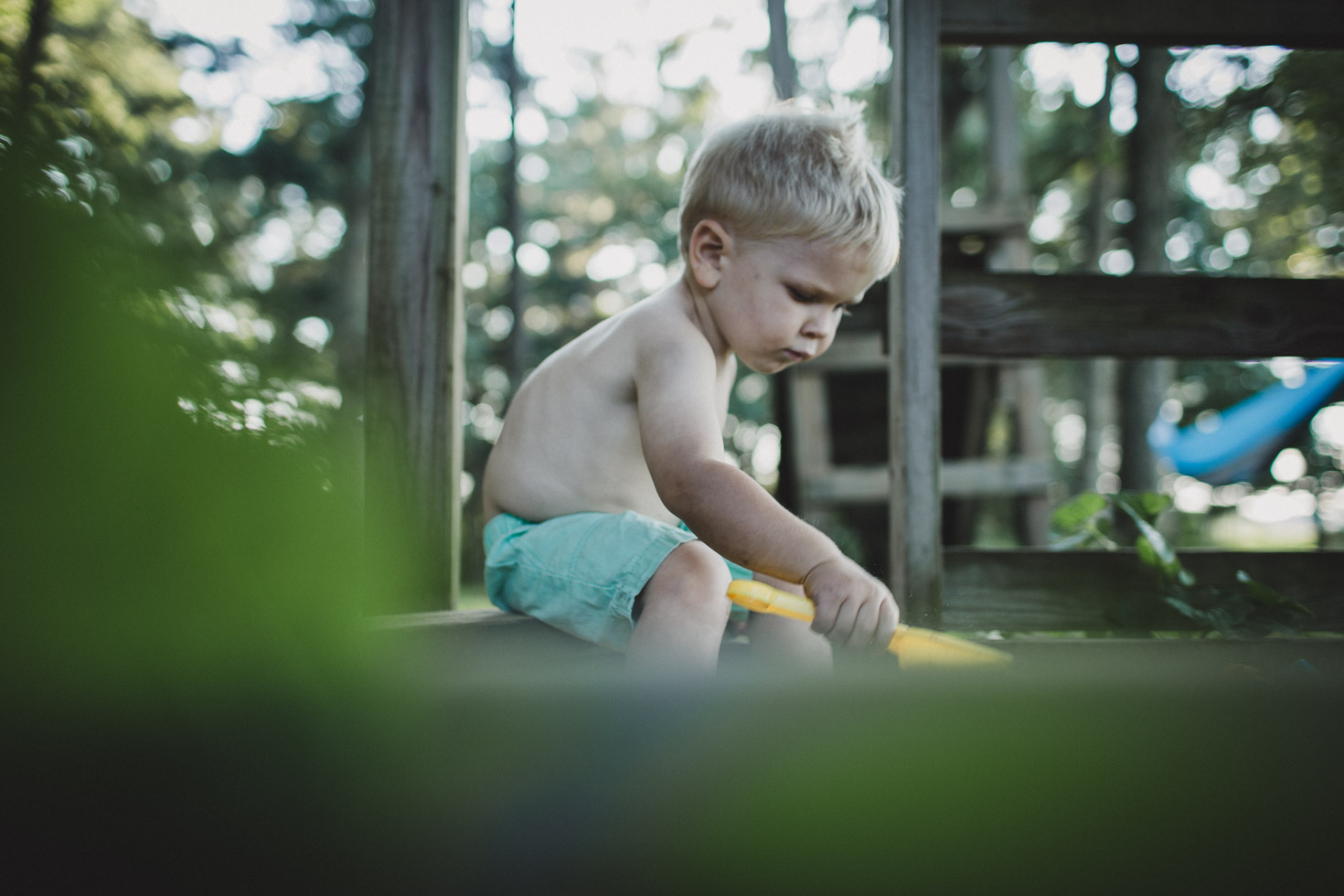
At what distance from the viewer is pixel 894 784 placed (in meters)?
0.43

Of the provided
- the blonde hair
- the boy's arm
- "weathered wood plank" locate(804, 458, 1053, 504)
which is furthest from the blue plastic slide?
the boy's arm

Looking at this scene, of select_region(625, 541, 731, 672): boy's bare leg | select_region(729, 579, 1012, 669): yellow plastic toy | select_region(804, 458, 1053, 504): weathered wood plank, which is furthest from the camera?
select_region(804, 458, 1053, 504): weathered wood plank

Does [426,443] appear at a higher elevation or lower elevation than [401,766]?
higher

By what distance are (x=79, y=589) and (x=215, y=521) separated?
0.06 metres

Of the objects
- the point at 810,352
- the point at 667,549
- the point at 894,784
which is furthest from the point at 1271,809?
the point at 810,352

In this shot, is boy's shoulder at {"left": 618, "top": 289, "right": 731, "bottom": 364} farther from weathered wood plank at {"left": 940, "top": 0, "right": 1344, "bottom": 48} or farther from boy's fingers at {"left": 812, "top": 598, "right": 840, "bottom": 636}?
weathered wood plank at {"left": 940, "top": 0, "right": 1344, "bottom": 48}

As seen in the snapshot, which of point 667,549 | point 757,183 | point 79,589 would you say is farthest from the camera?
point 757,183

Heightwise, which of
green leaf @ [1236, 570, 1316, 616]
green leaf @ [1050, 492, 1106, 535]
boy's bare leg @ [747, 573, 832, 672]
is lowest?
boy's bare leg @ [747, 573, 832, 672]

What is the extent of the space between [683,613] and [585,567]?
22 centimetres

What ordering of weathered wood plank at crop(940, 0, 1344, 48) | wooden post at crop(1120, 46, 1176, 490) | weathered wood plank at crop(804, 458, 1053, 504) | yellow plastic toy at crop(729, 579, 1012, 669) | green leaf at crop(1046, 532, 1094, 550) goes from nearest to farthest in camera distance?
yellow plastic toy at crop(729, 579, 1012, 669)
weathered wood plank at crop(940, 0, 1344, 48)
green leaf at crop(1046, 532, 1094, 550)
weathered wood plank at crop(804, 458, 1053, 504)
wooden post at crop(1120, 46, 1176, 490)

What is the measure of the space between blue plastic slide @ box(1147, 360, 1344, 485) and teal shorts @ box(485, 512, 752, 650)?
32.7 ft

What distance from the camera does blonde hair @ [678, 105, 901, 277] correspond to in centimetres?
165

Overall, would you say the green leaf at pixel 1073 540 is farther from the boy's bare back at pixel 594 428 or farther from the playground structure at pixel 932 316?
the boy's bare back at pixel 594 428

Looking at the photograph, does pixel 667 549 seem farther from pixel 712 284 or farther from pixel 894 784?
pixel 894 784
